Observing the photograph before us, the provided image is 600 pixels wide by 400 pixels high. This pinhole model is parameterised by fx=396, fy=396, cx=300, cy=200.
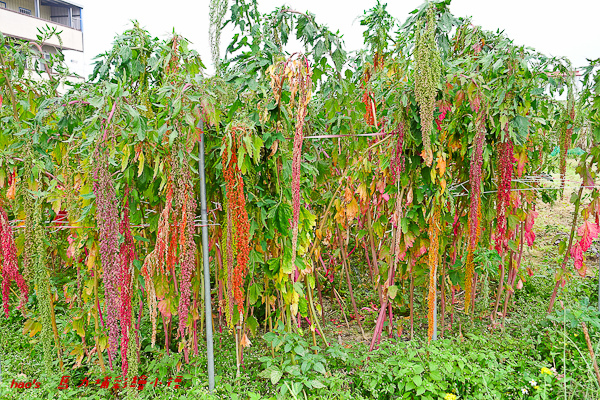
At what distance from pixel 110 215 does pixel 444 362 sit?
5.03 feet

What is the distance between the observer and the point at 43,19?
58.4 ft

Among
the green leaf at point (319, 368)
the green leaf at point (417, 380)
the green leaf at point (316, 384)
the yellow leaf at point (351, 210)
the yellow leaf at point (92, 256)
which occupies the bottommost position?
the green leaf at point (316, 384)

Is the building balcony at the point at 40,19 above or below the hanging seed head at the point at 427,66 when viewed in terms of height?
above

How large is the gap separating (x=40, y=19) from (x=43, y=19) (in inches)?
29.9

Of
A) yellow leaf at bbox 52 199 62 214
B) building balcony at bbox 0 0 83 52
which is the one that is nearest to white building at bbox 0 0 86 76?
building balcony at bbox 0 0 83 52

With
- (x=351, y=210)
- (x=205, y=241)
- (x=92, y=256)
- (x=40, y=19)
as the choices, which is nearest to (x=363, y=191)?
(x=351, y=210)

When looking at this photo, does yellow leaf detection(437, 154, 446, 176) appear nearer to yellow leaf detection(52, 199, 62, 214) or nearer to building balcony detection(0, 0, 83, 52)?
yellow leaf detection(52, 199, 62, 214)

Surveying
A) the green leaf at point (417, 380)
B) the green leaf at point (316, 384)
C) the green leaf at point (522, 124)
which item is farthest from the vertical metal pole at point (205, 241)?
the green leaf at point (522, 124)

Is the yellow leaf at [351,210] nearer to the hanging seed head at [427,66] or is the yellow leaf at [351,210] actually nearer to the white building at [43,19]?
the hanging seed head at [427,66]

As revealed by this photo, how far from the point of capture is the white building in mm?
15992

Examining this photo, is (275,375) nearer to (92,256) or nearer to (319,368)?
(319,368)

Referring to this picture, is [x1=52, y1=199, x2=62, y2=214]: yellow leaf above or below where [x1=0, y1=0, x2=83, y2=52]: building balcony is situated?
below

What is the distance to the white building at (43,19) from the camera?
1599 cm

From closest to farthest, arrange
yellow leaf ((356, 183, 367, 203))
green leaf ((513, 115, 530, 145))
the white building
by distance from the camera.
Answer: green leaf ((513, 115, 530, 145))
yellow leaf ((356, 183, 367, 203))
the white building
